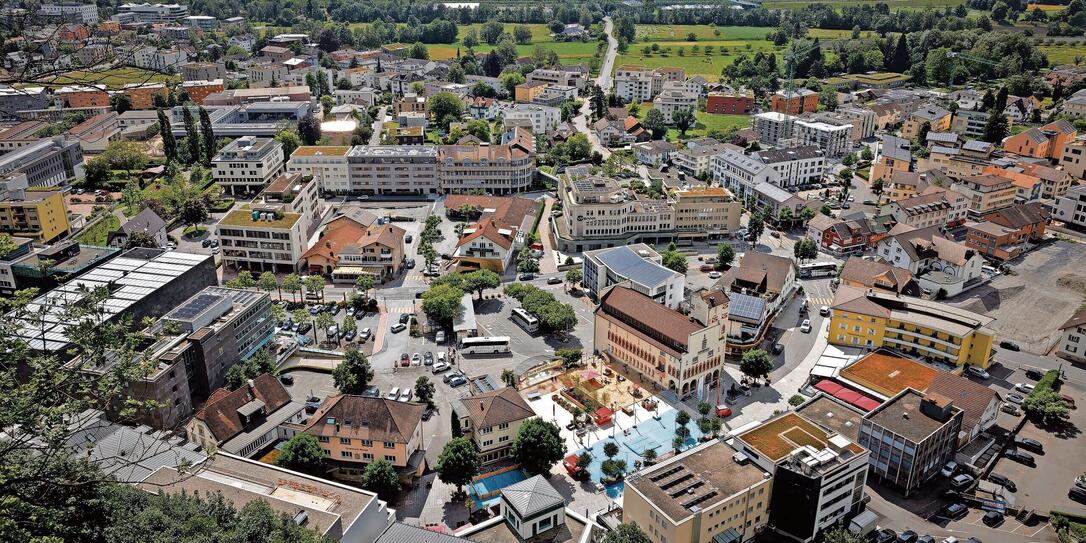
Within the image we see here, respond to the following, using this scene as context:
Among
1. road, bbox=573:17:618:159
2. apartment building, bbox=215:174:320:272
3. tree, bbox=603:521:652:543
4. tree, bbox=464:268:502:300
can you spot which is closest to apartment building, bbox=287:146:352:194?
apartment building, bbox=215:174:320:272

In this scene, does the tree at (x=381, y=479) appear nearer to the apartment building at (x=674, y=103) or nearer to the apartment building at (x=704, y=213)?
the apartment building at (x=704, y=213)

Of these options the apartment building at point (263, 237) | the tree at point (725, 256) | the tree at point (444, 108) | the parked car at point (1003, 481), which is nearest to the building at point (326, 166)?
the apartment building at point (263, 237)

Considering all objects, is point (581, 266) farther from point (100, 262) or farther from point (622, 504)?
point (100, 262)

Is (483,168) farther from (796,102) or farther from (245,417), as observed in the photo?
(796,102)

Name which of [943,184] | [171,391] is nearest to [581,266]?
[171,391]

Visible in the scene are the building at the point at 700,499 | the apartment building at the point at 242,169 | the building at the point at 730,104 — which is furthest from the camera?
the building at the point at 730,104

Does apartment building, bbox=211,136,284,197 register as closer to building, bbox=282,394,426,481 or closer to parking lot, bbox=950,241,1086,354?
building, bbox=282,394,426,481
